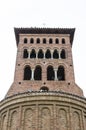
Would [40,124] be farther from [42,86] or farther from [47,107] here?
[42,86]

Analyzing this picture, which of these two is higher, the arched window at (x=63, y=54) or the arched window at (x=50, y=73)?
the arched window at (x=63, y=54)

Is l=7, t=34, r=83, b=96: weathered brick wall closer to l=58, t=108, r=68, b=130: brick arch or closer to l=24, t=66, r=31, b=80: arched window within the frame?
l=24, t=66, r=31, b=80: arched window

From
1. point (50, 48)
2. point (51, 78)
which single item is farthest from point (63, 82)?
point (50, 48)

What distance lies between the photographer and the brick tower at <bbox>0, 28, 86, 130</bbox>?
23219 millimetres

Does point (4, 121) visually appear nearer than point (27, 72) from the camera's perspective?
Yes

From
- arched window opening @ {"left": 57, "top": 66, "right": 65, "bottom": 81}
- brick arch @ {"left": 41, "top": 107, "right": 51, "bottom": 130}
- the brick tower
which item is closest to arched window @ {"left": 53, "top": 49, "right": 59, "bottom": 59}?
the brick tower

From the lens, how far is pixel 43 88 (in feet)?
105

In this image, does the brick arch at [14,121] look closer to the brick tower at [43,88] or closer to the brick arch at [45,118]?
the brick tower at [43,88]

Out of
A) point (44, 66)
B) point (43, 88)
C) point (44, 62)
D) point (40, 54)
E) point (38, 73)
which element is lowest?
point (43, 88)

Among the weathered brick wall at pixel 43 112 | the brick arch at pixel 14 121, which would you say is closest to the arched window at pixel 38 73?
the weathered brick wall at pixel 43 112

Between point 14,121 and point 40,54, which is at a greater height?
point 40,54

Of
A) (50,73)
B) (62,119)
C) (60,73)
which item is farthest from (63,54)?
(62,119)

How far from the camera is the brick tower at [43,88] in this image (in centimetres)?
2322

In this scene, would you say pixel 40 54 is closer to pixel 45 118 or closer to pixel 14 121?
pixel 14 121
